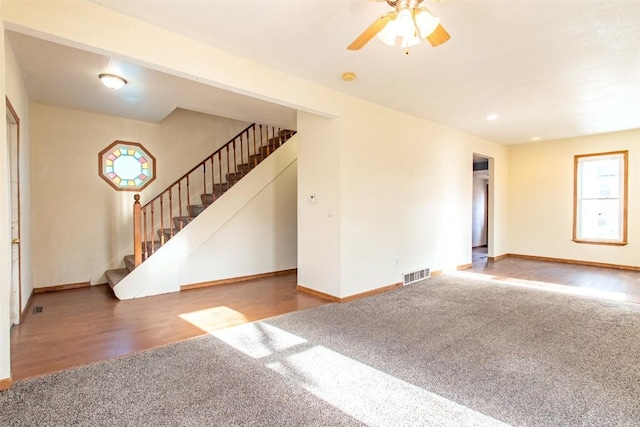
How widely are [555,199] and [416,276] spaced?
4305mm

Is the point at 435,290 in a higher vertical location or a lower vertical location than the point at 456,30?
lower

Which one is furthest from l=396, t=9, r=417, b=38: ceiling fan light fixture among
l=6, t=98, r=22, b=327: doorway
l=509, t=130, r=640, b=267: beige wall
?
l=509, t=130, r=640, b=267: beige wall

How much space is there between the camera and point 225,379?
90.7 inches

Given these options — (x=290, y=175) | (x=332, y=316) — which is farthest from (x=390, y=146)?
(x=332, y=316)

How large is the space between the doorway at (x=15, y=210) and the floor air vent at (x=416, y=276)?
15.6 feet

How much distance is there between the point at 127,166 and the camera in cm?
552

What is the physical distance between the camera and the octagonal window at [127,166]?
5340mm

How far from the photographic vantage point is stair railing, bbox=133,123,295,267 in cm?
559

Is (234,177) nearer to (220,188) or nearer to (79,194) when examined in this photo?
(220,188)

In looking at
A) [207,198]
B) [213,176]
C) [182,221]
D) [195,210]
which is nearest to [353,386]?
[182,221]

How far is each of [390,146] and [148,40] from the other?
3.36 m

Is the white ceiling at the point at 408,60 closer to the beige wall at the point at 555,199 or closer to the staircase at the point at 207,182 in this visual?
the staircase at the point at 207,182

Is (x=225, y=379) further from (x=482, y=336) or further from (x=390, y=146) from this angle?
(x=390, y=146)

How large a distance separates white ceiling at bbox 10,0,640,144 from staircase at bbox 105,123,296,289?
3.63ft
